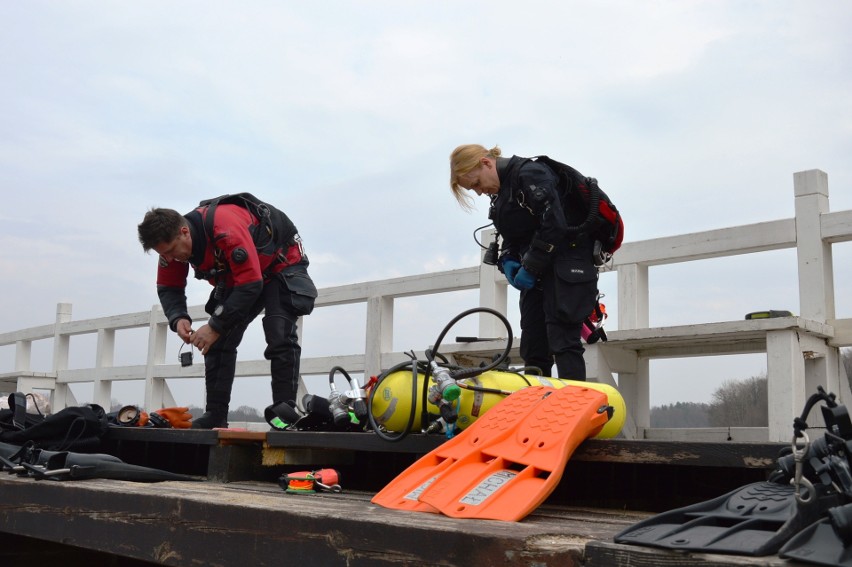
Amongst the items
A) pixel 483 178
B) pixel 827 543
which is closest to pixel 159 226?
pixel 483 178

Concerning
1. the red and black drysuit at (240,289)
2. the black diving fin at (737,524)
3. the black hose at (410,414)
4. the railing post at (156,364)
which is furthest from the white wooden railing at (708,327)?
the black diving fin at (737,524)

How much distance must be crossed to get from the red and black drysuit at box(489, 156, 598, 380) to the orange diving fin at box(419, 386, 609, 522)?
1.64m

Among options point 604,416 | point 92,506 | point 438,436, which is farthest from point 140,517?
point 604,416

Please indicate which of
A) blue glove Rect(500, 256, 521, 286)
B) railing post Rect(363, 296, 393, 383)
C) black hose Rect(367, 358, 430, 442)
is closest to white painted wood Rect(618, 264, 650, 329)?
blue glove Rect(500, 256, 521, 286)

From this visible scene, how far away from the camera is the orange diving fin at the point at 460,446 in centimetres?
221

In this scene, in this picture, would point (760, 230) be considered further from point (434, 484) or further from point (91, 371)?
point (91, 371)

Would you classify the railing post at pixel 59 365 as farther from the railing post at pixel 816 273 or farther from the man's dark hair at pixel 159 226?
the railing post at pixel 816 273

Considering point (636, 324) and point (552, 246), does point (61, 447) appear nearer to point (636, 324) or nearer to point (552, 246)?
point (552, 246)

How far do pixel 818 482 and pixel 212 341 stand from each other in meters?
3.73

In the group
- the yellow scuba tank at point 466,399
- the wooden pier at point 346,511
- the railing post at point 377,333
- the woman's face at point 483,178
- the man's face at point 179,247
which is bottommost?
the wooden pier at point 346,511

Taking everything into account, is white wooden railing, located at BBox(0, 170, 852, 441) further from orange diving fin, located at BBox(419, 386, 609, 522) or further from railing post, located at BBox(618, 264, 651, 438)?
orange diving fin, located at BBox(419, 386, 609, 522)

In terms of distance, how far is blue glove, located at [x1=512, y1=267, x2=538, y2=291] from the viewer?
419cm

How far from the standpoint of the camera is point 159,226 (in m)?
4.49

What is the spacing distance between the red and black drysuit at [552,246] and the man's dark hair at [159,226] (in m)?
1.62
